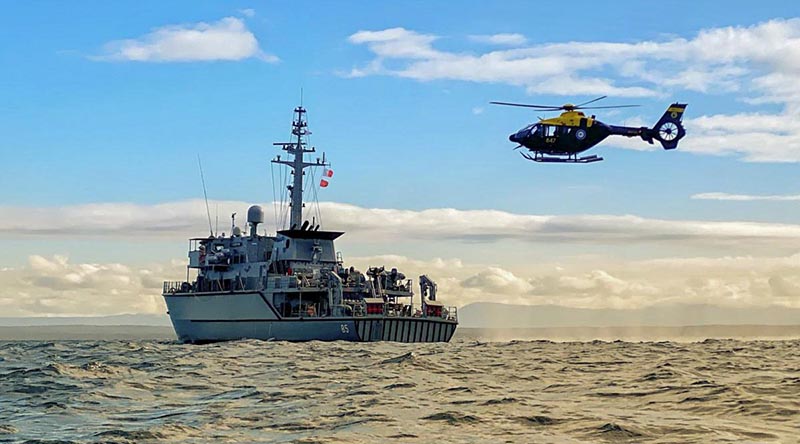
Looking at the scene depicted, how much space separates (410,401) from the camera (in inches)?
895

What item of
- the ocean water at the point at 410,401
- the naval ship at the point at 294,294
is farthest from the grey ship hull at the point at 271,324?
the ocean water at the point at 410,401

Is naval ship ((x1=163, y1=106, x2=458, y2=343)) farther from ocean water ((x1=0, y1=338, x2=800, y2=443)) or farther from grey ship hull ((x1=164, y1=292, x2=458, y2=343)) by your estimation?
ocean water ((x1=0, y1=338, x2=800, y2=443))

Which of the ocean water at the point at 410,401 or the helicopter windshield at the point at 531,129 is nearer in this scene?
the ocean water at the point at 410,401

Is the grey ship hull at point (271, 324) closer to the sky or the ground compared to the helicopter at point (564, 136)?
closer to the ground

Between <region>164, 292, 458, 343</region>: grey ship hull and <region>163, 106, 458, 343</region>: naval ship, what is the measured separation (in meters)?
0.06

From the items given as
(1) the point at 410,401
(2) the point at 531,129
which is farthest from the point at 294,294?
(1) the point at 410,401

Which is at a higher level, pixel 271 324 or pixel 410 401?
pixel 271 324

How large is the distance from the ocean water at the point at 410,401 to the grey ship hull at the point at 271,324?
1913cm

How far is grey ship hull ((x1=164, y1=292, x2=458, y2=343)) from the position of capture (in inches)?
2194

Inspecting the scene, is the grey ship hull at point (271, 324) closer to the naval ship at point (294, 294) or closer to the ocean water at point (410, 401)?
the naval ship at point (294, 294)

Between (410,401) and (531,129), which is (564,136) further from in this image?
(410,401)

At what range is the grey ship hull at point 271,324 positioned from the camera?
55.7 meters

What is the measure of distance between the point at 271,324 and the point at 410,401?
1472 inches

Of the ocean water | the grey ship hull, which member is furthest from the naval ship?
the ocean water
